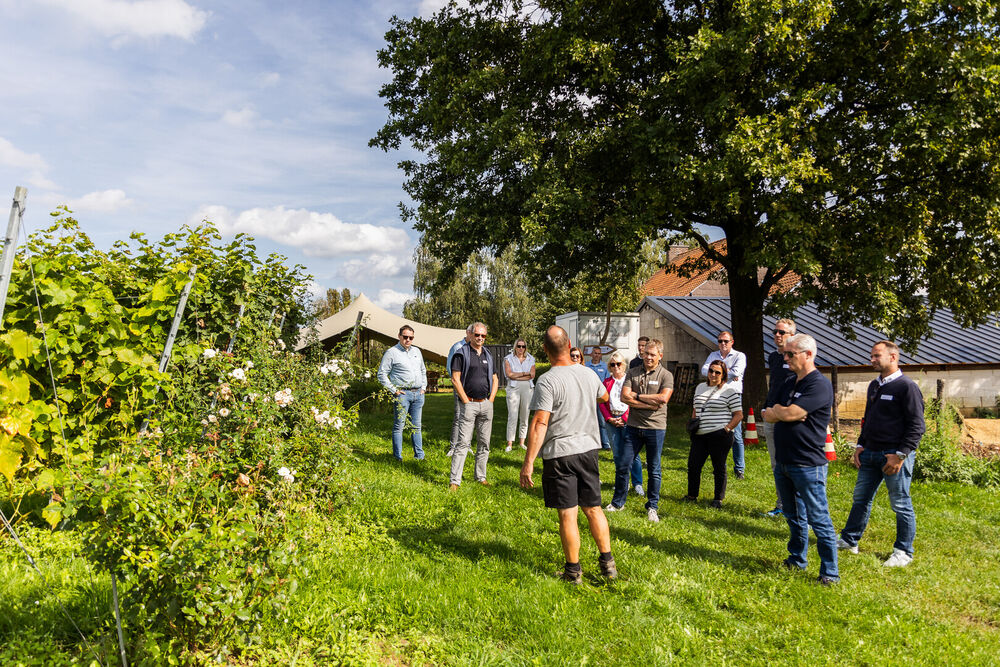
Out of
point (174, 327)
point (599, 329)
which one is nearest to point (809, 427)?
point (174, 327)

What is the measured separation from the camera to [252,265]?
17.9 ft

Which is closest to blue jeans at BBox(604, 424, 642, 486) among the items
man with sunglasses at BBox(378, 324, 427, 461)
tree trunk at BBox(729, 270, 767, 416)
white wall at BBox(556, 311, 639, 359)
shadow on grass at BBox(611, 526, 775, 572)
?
shadow on grass at BBox(611, 526, 775, 572)

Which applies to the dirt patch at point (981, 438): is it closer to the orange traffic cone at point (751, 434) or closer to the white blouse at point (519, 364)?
the orange traffic cone at point (751, 434)

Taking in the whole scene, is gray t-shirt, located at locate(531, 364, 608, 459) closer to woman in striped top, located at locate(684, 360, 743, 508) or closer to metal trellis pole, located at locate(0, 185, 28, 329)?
woman in striped top, located at locate(684, 360, 743, 508)

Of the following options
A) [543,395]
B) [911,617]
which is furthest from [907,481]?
[543,395]

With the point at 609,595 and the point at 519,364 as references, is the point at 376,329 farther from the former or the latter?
the point at 609,595

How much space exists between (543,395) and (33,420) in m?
3.95

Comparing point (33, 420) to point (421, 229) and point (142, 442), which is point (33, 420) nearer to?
point (142, 442)

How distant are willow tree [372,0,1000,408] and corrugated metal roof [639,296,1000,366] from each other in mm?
3334

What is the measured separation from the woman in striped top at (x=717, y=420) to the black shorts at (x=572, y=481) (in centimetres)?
253

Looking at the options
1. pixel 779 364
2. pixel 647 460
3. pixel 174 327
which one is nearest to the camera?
pixel 174 327

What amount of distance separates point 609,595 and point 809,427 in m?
2.01

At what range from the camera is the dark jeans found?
6.31 meters

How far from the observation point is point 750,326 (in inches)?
483
